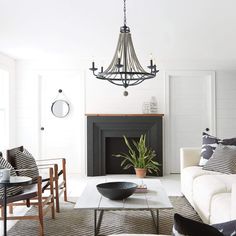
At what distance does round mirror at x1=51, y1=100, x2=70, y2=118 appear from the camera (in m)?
6.58

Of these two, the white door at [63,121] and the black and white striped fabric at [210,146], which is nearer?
the black and white striped fabric at [210,146]

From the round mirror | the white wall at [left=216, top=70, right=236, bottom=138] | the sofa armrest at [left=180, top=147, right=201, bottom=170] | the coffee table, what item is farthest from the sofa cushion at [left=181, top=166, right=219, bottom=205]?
the round mirror

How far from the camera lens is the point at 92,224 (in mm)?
3523

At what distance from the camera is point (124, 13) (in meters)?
3.37

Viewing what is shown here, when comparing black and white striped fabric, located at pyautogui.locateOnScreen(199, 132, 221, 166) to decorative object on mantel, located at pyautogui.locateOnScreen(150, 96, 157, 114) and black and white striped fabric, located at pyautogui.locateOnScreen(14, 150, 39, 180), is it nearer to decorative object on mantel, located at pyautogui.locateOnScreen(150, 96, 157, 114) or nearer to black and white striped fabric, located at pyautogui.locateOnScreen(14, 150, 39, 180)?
decorative object on mantel, located at pyautogui.locateOnScreen(150, 96, 157, 114)

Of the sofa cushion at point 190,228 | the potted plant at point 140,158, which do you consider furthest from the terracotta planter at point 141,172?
the sofa cushion at point 190,228

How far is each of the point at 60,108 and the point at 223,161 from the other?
3.61m

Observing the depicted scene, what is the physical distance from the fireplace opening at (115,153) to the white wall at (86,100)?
0.48 m

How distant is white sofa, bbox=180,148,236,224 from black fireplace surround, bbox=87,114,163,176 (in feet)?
5.91

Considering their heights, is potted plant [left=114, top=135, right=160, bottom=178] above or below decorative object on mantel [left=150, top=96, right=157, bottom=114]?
below

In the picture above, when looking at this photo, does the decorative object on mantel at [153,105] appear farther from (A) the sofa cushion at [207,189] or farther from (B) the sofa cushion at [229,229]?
(B) the sofa cushion at [229,229]

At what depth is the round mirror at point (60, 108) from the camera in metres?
6.58

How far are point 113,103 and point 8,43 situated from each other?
237 centimetres

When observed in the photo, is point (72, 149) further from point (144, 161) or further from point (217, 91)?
point (217, 91)
